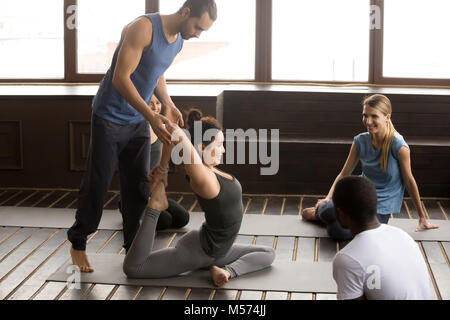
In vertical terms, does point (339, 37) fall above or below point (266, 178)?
above

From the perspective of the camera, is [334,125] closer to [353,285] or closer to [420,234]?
[420,234]

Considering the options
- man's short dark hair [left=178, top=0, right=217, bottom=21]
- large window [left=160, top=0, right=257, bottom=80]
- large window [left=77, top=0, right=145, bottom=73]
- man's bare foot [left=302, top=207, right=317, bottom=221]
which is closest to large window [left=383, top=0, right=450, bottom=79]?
large window [left=160, top=0, right=257, bottom=80]

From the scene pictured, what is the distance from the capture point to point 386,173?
12.6 feet

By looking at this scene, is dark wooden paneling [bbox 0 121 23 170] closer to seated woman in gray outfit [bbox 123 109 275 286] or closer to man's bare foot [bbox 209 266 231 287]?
seated woman in gray outfit [bbox 123 109 275 286]

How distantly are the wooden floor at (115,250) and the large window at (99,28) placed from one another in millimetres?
1574

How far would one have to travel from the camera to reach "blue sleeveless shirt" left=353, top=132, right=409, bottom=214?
12.5 feet

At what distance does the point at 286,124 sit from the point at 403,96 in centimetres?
84

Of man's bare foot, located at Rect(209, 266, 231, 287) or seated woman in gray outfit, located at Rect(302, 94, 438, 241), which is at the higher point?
seated woman in gray outfit, located at Rect(302, 94, 438, 241)

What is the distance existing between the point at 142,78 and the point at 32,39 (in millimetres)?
3528

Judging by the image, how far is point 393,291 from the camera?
1.99 m

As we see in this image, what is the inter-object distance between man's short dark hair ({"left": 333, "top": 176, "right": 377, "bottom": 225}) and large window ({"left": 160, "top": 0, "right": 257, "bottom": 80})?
4.16 m

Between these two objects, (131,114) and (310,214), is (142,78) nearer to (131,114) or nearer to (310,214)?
(131,114)

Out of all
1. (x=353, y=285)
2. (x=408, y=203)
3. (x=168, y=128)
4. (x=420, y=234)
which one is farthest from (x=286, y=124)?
(x=353, y=285)

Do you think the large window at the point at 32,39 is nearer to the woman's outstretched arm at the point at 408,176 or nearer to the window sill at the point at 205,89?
the window sill at the point at 205,89
